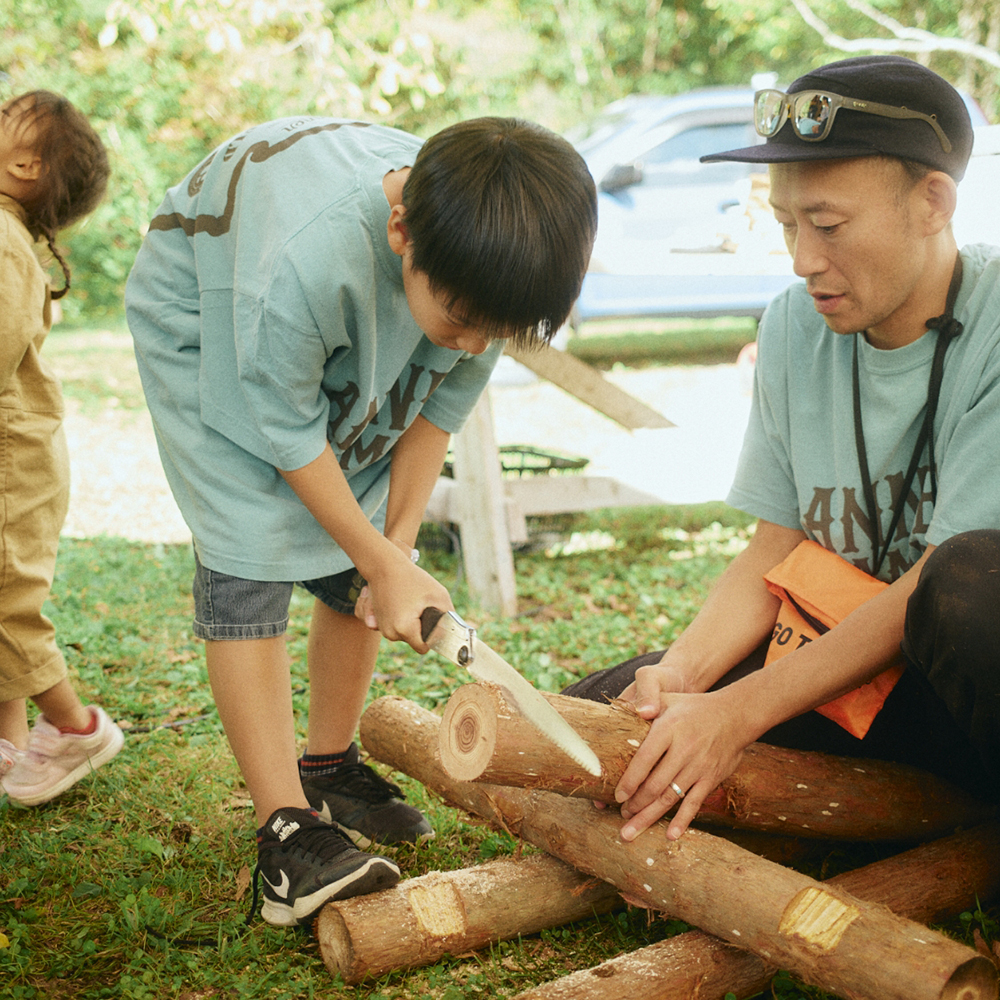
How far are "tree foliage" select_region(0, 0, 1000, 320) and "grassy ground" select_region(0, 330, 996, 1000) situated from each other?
5.12 metres

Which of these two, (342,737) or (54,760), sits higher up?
(342,737)

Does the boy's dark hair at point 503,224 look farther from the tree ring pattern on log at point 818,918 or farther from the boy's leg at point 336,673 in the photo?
the tree ring pattern on log at point 818,918

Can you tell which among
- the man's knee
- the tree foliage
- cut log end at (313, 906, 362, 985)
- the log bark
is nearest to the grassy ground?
cut log end at (313, 906, 362, 985)

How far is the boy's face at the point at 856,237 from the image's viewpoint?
71.7 inches

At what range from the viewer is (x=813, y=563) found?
2086 millimetres

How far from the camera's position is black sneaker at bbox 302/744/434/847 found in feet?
7.62

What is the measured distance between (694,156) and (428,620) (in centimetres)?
963

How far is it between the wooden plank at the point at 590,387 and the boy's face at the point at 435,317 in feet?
7.31

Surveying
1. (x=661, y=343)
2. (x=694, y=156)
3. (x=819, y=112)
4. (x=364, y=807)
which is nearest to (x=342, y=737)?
(x=364, y=807)

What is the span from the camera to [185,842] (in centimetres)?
238

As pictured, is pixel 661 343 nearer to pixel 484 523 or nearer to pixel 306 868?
pixel 484 523

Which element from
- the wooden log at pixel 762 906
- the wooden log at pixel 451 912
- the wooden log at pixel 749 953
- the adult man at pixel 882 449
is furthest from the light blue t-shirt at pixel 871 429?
the wooden log at pixel 451 912

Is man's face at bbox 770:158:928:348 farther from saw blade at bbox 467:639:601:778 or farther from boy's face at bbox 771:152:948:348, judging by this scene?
saw blade at bbox 467:639:601:778

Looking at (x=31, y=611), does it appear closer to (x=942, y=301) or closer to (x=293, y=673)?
(x=293, y=673)
